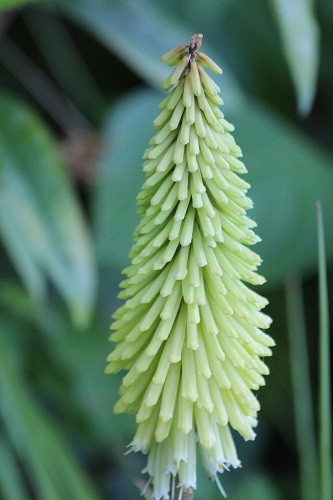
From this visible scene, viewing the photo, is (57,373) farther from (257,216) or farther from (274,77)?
(274,77)

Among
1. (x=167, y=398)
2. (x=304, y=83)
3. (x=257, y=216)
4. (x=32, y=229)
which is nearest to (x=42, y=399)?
(x=32, y=229)

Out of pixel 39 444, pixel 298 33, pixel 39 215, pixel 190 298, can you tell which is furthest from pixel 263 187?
pixel 190 298

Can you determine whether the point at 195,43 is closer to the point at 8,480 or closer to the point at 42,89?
the point at 8,480

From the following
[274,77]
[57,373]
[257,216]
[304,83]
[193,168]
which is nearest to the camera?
[193,168]

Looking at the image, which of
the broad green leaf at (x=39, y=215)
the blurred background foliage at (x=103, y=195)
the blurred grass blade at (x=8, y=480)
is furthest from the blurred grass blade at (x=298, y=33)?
the blurred grass blade at (x=8, y=480)

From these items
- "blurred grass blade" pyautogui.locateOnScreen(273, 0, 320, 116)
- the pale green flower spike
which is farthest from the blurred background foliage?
the pale green flower spike

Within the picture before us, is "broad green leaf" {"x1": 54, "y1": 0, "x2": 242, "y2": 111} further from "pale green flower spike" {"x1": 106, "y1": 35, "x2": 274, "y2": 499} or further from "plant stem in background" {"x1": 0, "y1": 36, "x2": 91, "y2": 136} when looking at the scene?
"pale green flower spike" {"x1": 106, "y1": 35, "x2": 274, "y2": 499}
